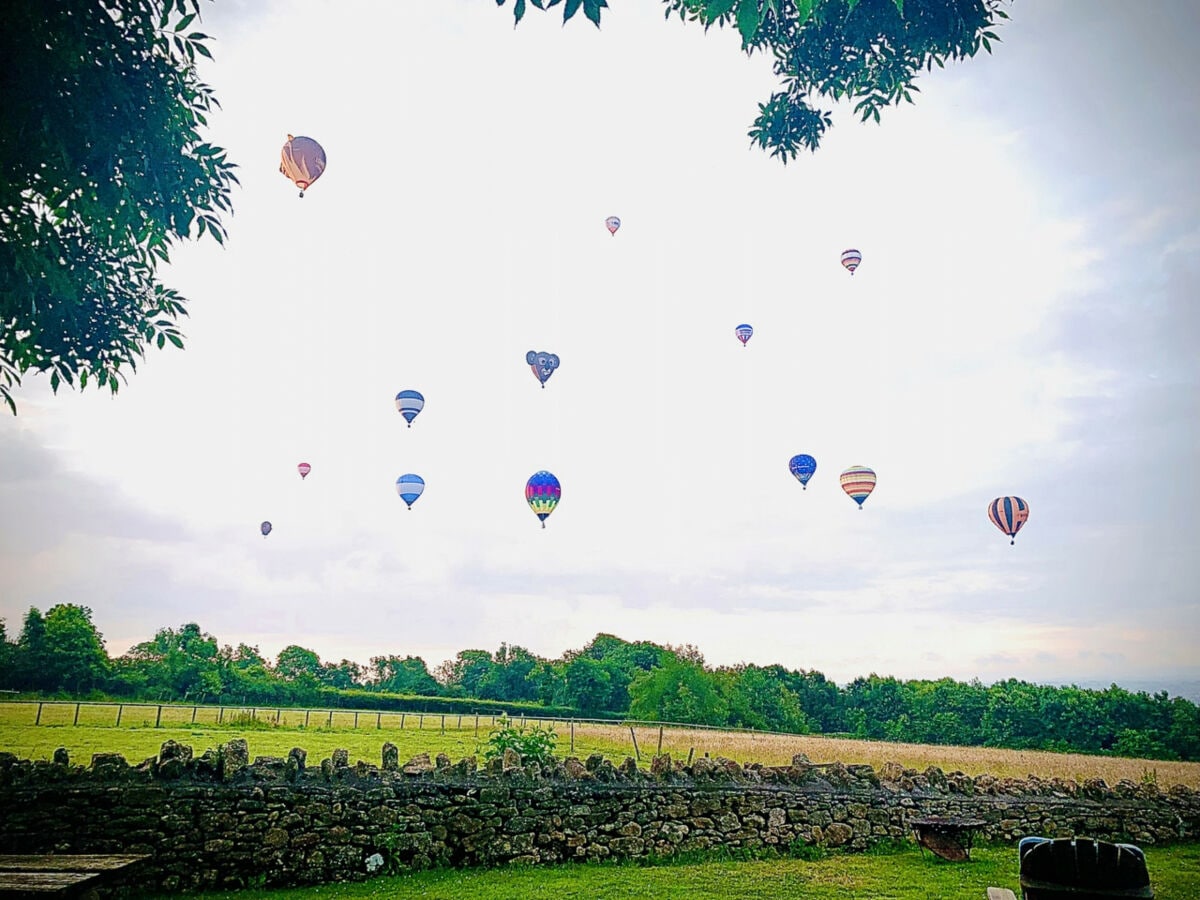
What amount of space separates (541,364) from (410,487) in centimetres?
674

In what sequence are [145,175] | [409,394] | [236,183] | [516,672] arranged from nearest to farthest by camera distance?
1. [145,175]
2. [236,183]
3. [409,394]
4. [516,672]

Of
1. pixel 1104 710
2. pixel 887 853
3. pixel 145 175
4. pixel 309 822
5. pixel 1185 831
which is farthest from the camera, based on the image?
pixel 1104 710

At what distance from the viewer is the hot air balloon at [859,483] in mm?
22625

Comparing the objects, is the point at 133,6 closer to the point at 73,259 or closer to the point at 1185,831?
the point at 73,259

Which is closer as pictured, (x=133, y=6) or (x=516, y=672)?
(x=133, y=6)

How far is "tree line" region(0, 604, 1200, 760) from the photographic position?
102 ft

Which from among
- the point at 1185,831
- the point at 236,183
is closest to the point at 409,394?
the point at 236,183

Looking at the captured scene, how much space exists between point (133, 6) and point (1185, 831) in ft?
56.4

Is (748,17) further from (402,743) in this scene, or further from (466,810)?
(402,743)

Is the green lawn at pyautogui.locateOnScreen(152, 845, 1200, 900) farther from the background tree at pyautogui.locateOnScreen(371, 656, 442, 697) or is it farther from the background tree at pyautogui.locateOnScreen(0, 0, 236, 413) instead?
the background tree at pyautogui.locateOnScreen(371, 656, 442, 697)

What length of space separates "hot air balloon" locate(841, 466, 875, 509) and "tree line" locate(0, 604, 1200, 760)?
617 inches

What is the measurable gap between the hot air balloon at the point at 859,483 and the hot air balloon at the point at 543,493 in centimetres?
893

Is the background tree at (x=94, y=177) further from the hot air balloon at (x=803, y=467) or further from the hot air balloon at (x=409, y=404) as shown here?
the hot air balloon at (x=803, y=467)

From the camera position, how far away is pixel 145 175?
6.93 m
